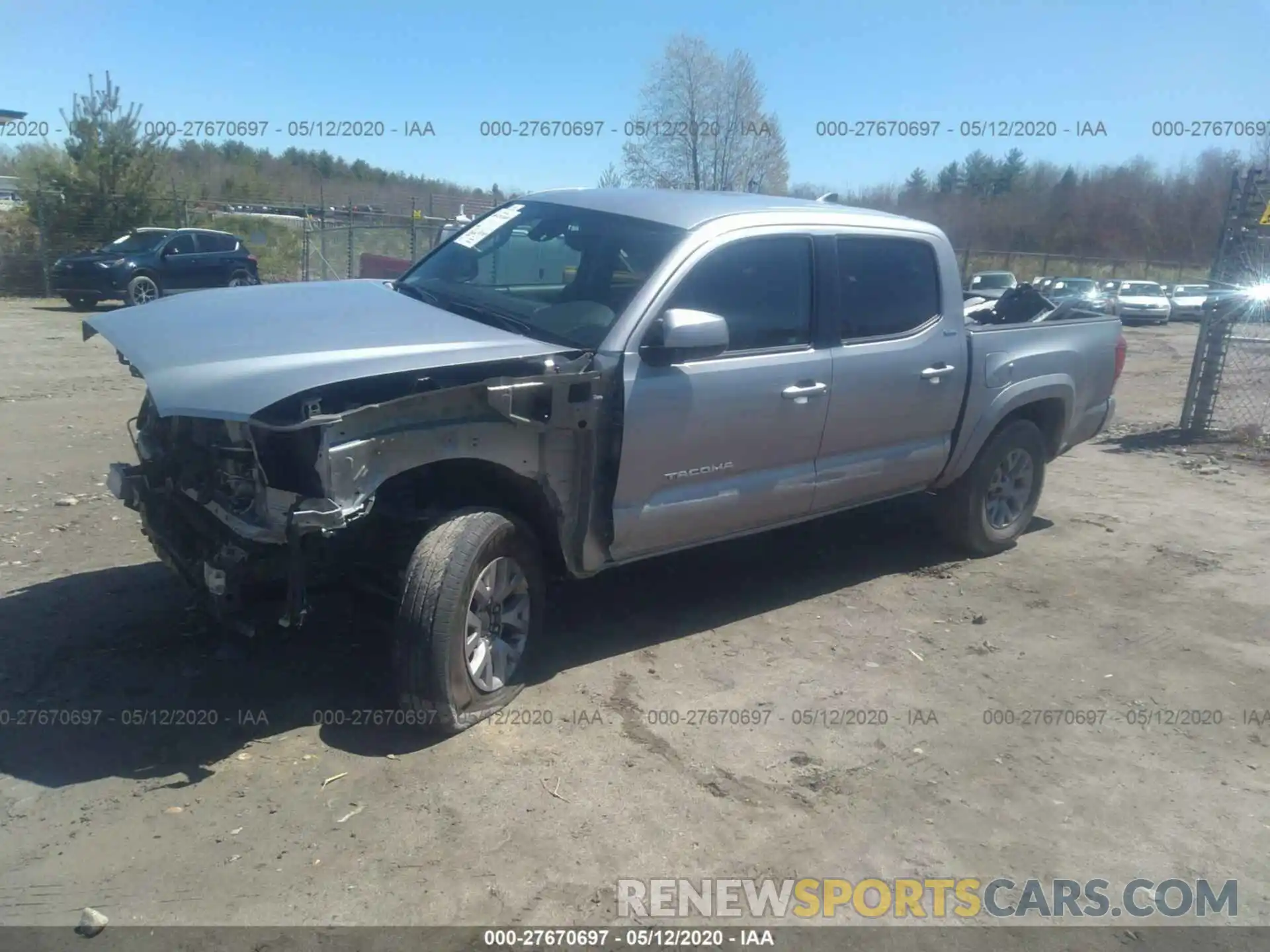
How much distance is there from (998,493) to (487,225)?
12.4ft

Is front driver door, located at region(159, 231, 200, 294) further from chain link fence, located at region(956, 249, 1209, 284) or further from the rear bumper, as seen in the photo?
chain link fence, located at region(956, 249, 1209, 284)

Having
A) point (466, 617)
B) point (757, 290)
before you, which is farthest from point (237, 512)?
point (757, 290)

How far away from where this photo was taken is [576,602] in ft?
18.4

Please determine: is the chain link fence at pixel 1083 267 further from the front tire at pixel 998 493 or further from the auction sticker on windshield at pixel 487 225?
the auction sticker on windshield at pixel 487 225

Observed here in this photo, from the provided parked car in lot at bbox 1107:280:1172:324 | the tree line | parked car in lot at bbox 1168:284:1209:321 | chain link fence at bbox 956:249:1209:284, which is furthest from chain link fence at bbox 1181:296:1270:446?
chain link fence at bbox 956:249:1209:284

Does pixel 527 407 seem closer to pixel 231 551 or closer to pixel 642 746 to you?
pixel 231 551

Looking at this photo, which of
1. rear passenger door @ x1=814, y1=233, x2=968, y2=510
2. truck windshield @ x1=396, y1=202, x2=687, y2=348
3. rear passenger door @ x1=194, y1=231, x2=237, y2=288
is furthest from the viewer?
rear passenger door @ x1=194, y1=231, x2=237, y2=288

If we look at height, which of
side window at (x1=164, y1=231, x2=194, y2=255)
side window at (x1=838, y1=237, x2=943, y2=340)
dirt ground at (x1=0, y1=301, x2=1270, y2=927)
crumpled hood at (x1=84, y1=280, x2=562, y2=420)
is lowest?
dirt ground at (x1=0, y1=301, x2=1270, y2=927)

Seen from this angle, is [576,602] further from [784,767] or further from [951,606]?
[951,606]

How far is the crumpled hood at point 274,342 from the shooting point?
3500 millimetres

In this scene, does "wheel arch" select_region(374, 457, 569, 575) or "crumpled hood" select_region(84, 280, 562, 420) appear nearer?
"crumpled hood" select_region(84, 280, 562, 420)

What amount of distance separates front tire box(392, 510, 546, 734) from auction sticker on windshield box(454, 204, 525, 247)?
1.90 meters

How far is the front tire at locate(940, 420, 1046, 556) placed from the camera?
6488 mm

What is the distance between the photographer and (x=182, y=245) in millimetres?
20188
